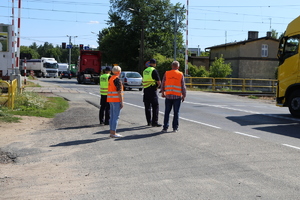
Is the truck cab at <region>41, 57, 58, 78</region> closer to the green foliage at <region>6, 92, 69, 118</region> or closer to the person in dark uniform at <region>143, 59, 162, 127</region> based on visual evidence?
the green foliage at <region>6, 92, 69, 118</region>

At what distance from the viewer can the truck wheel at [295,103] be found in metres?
14.4

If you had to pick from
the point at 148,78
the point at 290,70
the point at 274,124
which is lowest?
the point at 274,124

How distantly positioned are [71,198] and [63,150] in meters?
3.24

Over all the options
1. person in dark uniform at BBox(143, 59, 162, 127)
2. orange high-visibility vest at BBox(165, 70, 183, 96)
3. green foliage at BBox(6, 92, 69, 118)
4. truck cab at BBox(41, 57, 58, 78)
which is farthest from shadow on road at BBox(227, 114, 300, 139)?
truck cab at BBox(41, 57, 58, 78)

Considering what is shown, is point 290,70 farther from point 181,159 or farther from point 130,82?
point 130,82

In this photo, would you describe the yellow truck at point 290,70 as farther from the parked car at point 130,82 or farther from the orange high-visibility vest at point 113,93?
the parked car at point 130,82

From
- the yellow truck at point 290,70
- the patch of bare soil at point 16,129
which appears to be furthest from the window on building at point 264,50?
the patch of bare soil at point 16,129

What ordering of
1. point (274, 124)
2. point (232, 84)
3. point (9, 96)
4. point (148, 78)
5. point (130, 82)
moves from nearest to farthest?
point (148, 78), point (274, 124), point (9, 96), point (130, 82), point (232, 84)

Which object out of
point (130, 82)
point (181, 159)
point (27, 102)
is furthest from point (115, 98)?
point (130, 82)

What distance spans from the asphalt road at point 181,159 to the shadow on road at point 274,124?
0.03m

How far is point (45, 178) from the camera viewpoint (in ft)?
20.1

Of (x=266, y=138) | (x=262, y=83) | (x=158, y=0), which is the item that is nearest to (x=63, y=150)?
(x=266, y=138)

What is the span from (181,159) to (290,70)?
887 cm

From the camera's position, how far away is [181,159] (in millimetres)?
7199
